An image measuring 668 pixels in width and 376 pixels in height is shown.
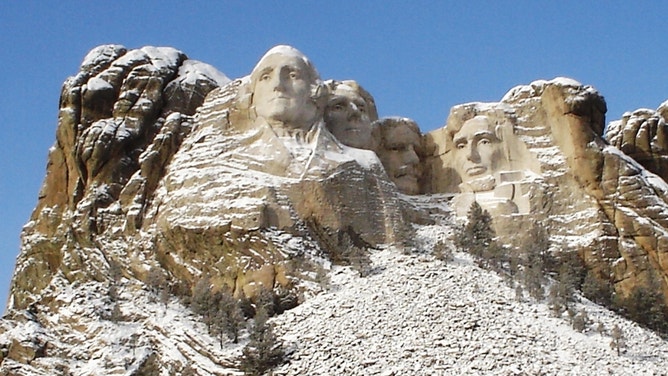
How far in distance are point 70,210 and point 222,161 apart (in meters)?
5.78

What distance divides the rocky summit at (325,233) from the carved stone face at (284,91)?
74 millimetres

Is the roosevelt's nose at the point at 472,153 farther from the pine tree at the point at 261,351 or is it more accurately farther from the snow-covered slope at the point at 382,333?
the pine tree at the point at 261,351

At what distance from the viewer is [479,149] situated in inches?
2146

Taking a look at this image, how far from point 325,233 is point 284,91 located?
5.30m

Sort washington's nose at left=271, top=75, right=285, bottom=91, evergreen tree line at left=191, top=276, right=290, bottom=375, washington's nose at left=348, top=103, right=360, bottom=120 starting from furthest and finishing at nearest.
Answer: washington's nose at left=348, top=103, right=360, bottom=120
washington's nose at left=271, top=75, right=285, bottom=91
evergreen tree line at left=191, top=276, right=290, bottom=375

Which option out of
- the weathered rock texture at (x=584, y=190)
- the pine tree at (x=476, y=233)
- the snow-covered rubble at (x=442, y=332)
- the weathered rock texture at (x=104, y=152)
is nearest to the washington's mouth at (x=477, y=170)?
the weathered rock texture at (x=584, y=190)

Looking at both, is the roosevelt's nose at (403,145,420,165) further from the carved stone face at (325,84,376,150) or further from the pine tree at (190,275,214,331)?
the pine tree at (190,275,214,331)

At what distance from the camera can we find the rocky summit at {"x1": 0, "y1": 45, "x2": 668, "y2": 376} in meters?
43.4

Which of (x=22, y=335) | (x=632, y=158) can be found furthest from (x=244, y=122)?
(x=632, y=158)

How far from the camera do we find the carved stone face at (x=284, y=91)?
5047cm

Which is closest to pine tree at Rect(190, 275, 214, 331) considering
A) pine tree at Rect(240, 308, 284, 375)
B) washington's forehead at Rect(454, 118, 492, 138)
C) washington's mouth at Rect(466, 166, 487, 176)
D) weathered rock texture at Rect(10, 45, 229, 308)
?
pine tree at Rect(240, 308, 284, 375)

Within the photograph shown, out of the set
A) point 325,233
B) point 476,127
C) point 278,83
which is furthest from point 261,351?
point 476,127

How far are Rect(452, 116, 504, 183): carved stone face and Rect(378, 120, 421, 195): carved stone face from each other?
6.40ft

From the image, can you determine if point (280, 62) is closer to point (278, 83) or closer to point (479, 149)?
point (278, 83)
